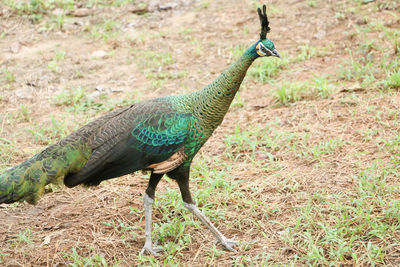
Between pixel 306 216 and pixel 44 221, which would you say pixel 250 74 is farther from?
pixel 44 221

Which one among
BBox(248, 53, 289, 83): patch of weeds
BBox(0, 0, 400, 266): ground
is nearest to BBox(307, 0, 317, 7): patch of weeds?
BBox(0, 0, 400, 266): ground

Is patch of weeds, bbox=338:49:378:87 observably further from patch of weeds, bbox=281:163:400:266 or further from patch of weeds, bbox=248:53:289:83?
patch of weeds, bbox=281:163:400:266

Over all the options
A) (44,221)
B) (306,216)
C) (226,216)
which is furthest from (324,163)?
(44,221)

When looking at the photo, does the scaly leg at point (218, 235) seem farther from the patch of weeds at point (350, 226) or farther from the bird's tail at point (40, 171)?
the bird's tail at point (40, 171)

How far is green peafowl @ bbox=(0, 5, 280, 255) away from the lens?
378cm

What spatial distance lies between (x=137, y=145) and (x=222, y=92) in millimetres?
901

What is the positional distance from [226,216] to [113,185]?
151cm

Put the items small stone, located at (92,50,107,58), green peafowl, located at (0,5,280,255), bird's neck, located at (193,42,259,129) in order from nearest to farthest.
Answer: green peafowl, located at (0,5,280,255), bird's neck, located at (193,42,259,129), small stone, located at (92,50,107,58)

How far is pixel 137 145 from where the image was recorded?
3848 millimetres

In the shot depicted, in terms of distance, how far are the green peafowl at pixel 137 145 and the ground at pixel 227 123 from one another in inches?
23.8

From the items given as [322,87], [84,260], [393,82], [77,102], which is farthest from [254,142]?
[77,102]

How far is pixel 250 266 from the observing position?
12.5 feet

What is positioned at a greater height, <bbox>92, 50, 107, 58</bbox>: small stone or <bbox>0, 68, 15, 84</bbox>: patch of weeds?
<bbox>92, 50, 107, 58</bbox>: small stone

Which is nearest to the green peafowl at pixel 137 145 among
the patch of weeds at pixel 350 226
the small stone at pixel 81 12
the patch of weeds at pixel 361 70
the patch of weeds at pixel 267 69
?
the patch of weeds at pixel 350 226
